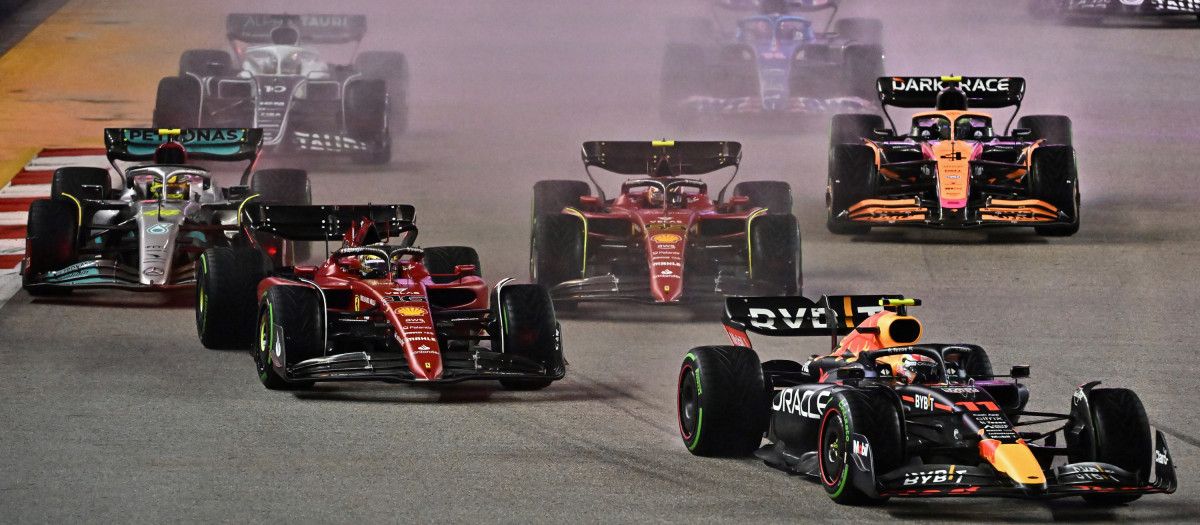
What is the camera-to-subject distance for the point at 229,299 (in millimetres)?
15922

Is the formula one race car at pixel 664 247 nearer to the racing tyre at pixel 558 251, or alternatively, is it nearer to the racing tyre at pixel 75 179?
the racing tyre at pixel 558 251

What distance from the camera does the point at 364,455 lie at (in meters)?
11.9

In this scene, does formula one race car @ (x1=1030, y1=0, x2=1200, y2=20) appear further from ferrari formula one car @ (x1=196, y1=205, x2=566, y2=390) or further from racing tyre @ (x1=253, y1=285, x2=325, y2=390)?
racing tyre @ (x1=253, y1=285, x2=325, y2=390)

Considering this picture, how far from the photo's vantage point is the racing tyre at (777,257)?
17.9 metres

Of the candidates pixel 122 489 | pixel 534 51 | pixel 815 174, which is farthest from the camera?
pixel 534 51

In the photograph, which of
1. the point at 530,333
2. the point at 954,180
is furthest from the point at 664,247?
the point at 954,180

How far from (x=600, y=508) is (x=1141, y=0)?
32.2 m

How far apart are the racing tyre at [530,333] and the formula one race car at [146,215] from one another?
14.0ft

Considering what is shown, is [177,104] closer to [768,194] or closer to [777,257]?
[768,194]

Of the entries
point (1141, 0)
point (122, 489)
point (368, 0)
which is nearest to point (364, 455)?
point (122, 489)

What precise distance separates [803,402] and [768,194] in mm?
8915

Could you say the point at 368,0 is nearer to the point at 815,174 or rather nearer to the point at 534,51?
the point at 534,51

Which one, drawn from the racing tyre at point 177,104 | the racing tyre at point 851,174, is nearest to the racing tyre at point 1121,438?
the racing tyre at point 851,174

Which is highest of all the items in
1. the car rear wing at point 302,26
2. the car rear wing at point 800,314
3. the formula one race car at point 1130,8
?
the formula one race car at point 1130,8
